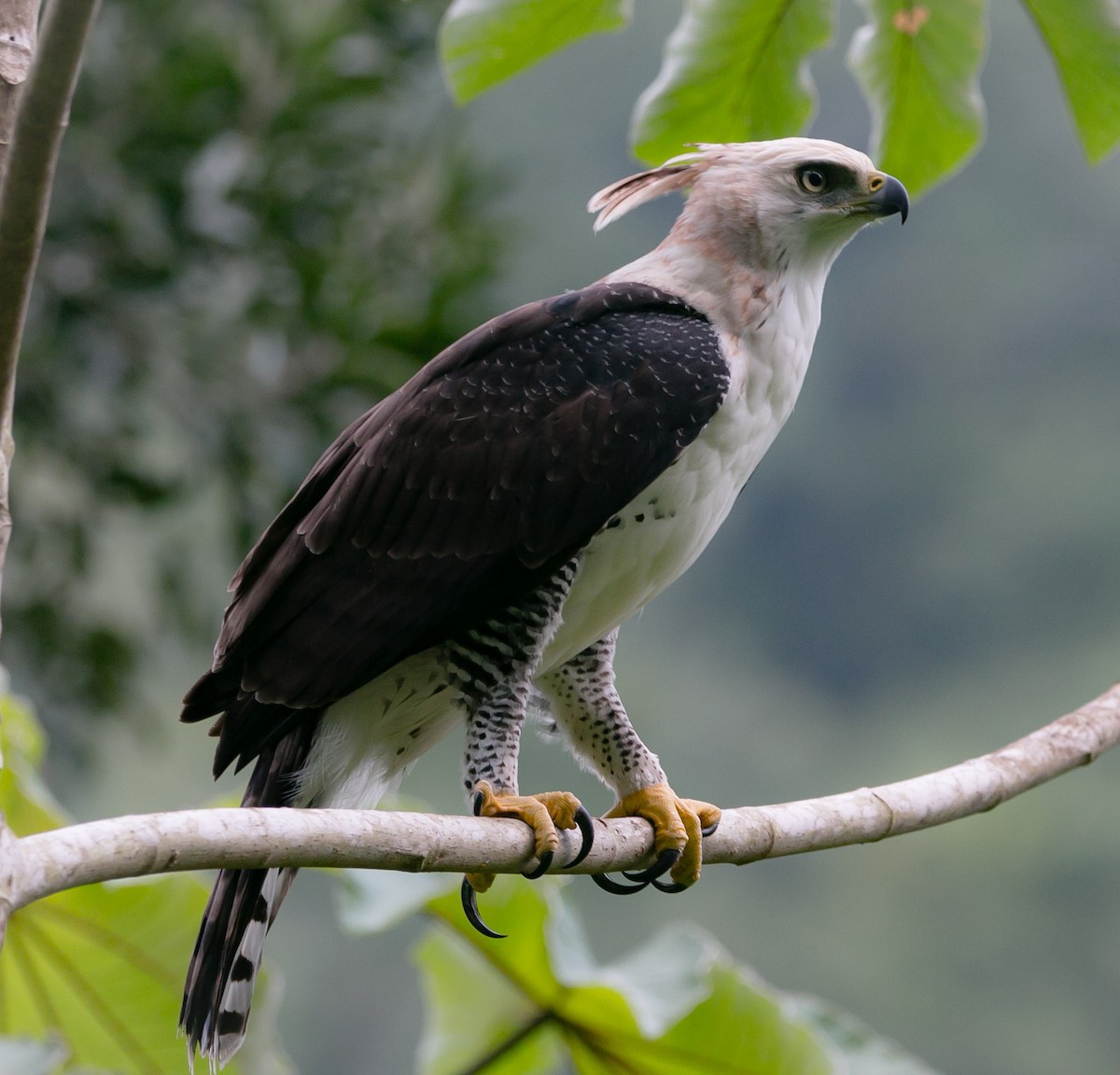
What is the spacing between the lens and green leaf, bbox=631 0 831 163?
2713mm

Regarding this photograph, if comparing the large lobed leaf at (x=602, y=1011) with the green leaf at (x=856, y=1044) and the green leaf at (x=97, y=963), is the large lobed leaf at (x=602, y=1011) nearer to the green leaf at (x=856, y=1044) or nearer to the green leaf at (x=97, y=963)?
the green leaf at (x=856, y=1044)

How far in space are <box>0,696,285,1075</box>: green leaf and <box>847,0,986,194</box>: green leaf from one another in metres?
1.87

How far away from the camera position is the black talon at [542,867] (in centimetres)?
251

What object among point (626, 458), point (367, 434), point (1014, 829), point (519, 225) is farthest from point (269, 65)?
point (1014, 829)

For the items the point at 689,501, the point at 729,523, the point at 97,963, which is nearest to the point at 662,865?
the point at 689,501

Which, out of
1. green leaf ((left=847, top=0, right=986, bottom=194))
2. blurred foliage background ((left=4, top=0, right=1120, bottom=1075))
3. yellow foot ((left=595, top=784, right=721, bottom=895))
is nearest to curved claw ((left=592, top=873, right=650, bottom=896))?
yellow foot ((left=595, top=784, right=721, bottom=895))

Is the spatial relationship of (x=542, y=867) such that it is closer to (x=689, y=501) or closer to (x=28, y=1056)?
(x=689, y=501)

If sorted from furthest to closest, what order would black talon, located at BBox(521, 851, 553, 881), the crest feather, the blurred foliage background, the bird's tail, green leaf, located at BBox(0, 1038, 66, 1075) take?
the blurred foliage background → the crest feather → the bird's tail → black talon, located at BBox(521, 851, 553, 881) → green leaf, located at BBox(0, 1038, 66, 1075)

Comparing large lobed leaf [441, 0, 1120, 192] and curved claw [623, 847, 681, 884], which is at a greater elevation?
large lobed leaf [441, 0, 1120, 192]

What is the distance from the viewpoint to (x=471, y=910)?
279 centimetres

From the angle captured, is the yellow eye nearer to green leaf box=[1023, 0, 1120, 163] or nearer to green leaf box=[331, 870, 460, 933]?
green leaf box=[1023, 0, 1120, 163]

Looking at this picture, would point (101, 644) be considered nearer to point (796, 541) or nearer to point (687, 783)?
point (687, 783)

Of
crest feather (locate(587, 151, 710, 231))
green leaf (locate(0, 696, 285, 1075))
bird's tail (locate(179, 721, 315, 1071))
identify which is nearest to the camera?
green leaf (locate(0, 696, 285, 1075))

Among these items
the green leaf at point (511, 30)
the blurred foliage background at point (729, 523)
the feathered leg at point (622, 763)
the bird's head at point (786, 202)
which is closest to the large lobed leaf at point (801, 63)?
the green leaf at point (511, 30)
